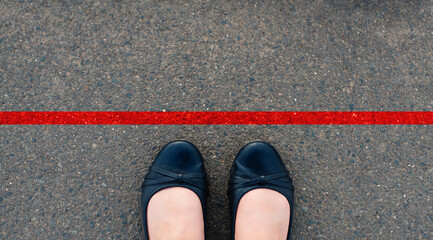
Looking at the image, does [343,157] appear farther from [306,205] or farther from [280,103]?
[280,103]

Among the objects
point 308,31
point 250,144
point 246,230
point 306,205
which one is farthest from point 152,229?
point 308,31

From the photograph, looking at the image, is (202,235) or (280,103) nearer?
(202,235)

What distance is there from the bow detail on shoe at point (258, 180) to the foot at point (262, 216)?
0.16 ft

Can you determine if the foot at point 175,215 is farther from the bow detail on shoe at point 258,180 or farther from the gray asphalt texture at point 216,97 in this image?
the bow detail on shoe at point 258,180

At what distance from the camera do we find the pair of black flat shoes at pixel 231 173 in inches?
63.9

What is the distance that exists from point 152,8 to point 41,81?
0.78m

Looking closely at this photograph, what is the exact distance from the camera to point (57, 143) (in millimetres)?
1700

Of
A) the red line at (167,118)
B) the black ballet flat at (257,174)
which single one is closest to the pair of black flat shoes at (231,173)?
the black ballet flat at (257,174)

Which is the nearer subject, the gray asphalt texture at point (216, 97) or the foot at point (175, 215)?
the foot at point (175, 215)

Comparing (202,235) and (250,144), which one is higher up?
(250,144)

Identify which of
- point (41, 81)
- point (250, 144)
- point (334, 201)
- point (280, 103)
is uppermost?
point (41, 81)

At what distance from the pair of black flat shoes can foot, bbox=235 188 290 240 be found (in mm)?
28

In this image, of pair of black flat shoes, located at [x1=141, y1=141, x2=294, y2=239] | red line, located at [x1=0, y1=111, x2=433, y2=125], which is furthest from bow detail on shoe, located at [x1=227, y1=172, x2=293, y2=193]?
red line, located at [x1=0, y1=111, x2=433, y2=125]

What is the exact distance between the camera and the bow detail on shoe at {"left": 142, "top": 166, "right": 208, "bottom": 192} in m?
1.62
